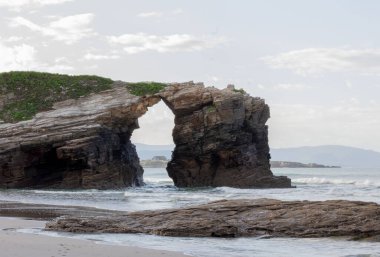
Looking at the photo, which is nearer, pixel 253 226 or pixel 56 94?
pixel 253 226

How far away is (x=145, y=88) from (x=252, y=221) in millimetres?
36482

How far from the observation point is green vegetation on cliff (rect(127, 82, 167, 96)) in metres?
53.5

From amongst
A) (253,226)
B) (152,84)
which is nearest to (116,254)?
(253,226)

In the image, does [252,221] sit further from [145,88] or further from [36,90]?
[36,90]

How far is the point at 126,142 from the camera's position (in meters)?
55.8

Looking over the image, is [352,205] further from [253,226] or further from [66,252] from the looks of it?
[66,252]

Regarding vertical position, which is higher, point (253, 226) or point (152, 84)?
point (152, 84)

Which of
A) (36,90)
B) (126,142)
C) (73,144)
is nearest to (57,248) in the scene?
(73,144)

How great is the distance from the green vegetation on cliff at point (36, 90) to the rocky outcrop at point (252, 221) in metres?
33.9

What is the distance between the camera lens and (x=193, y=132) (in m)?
53.0

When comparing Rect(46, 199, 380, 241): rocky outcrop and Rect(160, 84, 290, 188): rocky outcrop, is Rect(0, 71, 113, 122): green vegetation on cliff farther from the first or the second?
Rect(46, 199, 380, 241): rocky outcrop

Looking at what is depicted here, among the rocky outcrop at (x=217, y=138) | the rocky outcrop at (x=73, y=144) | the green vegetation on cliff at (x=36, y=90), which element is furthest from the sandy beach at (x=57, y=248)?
the green vegetation on cliff at (x=36, y=90)

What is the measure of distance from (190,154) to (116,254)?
4006 centimetres

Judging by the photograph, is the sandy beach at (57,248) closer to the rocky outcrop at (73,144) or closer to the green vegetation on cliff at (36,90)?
the rocky outcrop at (73,144)
